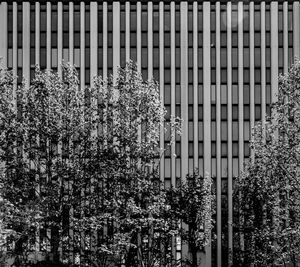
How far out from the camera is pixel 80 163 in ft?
135

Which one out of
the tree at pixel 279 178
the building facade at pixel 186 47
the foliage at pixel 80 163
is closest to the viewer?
the foliage at pixel 80 163

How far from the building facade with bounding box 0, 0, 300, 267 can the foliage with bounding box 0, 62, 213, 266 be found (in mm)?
46842

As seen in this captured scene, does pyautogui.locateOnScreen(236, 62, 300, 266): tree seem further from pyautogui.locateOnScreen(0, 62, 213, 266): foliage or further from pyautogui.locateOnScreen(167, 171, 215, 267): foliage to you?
pyautogui.locateOnScreen(0, 62, 213, 266): foliage

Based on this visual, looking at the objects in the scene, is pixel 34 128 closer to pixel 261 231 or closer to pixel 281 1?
pixel 261 231

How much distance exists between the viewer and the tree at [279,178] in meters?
41.1

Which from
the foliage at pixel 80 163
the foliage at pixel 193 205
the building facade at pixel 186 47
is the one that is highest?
the building facade at pixel 186 47

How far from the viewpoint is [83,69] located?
8925cm

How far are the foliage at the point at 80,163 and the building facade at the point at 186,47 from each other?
46842 mm

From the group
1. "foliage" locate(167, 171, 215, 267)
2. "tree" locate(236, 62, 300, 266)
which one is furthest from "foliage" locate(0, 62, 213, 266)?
"foliage" locate(167, 171, 215, 267)

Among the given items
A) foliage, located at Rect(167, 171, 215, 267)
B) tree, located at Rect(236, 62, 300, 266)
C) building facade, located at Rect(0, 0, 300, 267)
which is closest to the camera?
tree, located at Rect(236, 62, 300, 266)

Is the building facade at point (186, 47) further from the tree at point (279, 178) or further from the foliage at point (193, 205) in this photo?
the tree at point (279, 178)

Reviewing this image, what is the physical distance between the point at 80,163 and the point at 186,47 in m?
50.7

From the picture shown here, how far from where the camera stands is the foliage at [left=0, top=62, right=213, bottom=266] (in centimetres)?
3972

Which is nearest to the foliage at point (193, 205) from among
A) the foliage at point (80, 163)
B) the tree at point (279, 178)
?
the tree at point (279, 178)
